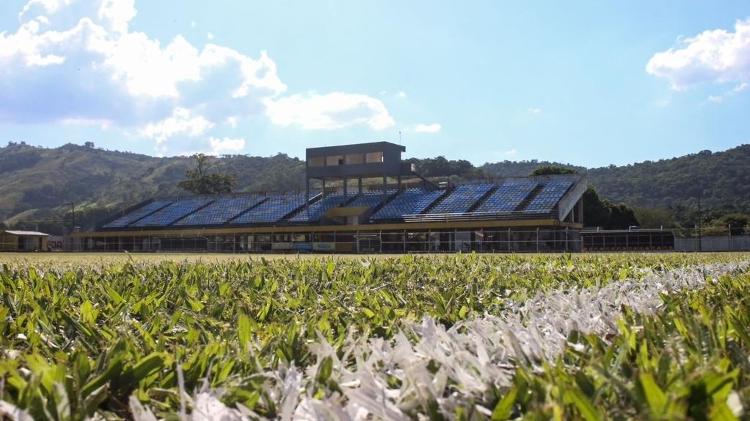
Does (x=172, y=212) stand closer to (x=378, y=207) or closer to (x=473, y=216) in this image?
(x=378, y=207)

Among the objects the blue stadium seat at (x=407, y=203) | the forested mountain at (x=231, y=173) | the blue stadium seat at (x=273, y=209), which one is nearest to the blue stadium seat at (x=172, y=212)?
the blue stadium seat at (x=273, y=209)

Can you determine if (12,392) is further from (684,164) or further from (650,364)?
(684,164)

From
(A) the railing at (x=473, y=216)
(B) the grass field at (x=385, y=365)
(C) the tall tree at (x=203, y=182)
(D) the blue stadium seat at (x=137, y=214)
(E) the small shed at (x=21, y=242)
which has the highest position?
(C) the tall tree at (x=203, y=182)

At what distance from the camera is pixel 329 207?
43.9 m

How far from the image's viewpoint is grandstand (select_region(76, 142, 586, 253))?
3456 centimetres

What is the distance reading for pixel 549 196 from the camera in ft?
121

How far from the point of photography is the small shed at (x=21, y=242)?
46.9 meters

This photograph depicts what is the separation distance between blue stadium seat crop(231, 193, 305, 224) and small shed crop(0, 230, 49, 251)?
1616cm

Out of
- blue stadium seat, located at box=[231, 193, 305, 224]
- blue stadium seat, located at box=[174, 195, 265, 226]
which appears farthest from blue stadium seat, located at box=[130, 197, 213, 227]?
blue stadium seat, located at box=[231, 193, 305, 224]

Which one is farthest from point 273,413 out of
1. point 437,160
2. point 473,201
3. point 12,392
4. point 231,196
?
point 437,160

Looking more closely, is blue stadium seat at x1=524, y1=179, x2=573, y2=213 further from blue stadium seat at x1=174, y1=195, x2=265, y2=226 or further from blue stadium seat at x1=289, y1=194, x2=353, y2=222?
blue stadium seat at x1=174, y1=195, x2=265, y2=226

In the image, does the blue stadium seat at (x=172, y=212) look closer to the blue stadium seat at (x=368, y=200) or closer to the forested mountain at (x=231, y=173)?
the forested mountain at (x=231, y=173)

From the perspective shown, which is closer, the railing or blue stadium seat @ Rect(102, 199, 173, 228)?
the railing

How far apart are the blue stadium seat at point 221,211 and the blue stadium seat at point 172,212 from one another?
100 centimetres
